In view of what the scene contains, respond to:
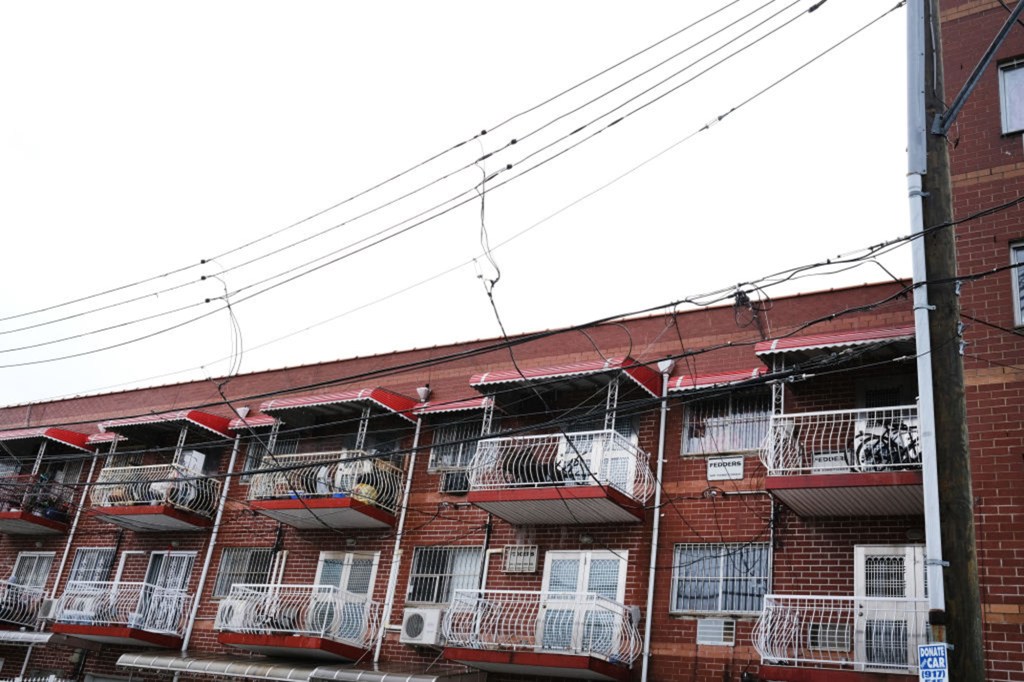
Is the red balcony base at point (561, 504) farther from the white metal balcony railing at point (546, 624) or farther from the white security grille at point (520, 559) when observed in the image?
the white metal balcony railing at point (546, 624)

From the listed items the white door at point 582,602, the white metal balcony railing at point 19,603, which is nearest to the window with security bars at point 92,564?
the white metal balcony railing at point 19,603

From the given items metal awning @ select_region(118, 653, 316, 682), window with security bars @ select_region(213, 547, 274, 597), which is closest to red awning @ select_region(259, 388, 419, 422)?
window with security bars @ select_region(213, 547, 274, 597)

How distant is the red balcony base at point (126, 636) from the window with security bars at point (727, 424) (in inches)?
518

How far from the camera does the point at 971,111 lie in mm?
15391

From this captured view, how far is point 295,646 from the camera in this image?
1870 centimetres

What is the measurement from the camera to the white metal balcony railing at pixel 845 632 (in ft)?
42.8

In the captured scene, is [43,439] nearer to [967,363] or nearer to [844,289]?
[844,289]

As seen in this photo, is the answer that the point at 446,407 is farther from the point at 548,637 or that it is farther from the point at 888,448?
the point at 888,448

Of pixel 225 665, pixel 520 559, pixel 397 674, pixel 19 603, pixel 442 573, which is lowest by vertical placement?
pixel 225 665

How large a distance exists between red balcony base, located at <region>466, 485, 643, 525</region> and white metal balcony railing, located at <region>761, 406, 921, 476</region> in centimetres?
283

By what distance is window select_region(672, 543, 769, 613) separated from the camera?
16.1m

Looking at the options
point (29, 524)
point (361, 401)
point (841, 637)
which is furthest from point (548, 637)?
point (29, 524)

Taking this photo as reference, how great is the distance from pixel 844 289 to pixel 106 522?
19.9 metres

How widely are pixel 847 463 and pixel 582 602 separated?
492 cm
